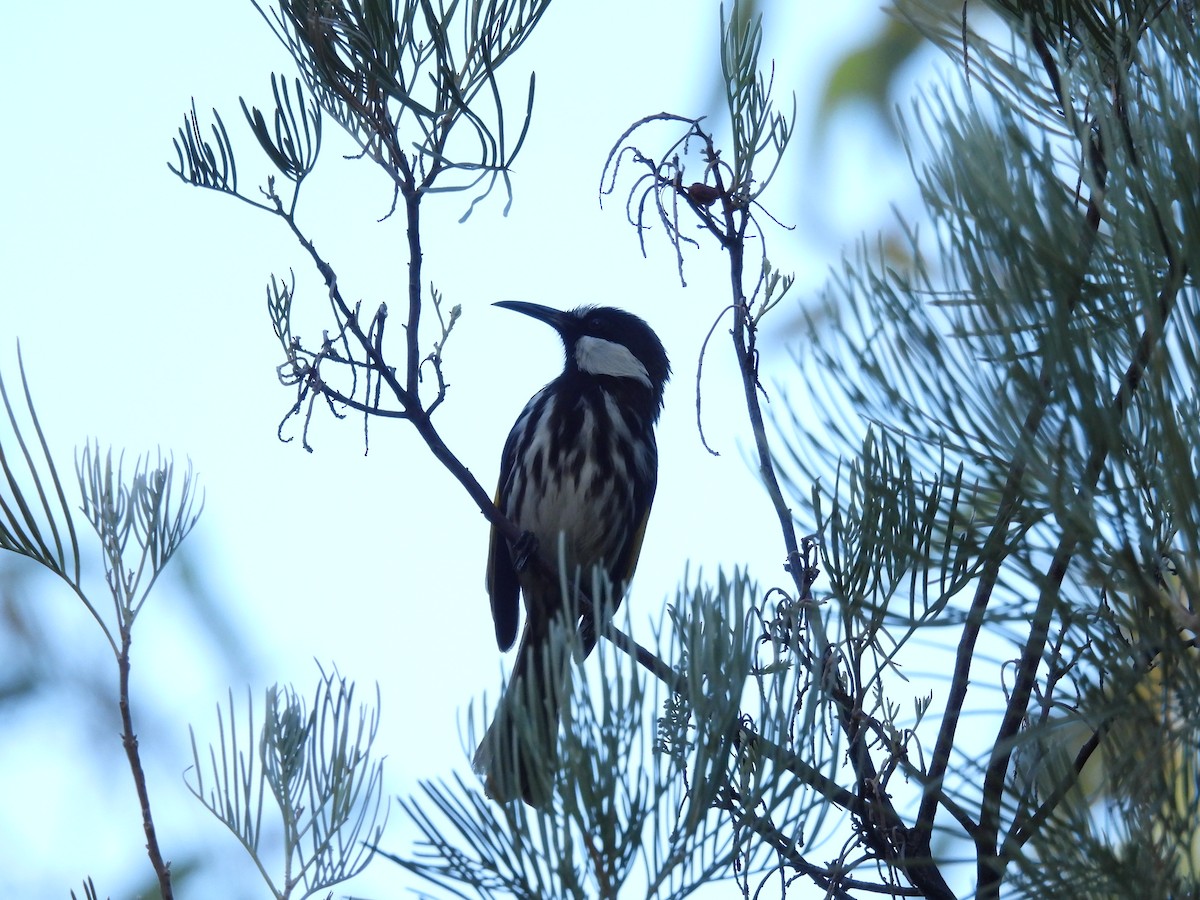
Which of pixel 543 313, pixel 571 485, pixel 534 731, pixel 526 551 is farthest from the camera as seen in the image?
pixel 543 313

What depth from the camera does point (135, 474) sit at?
1.66m

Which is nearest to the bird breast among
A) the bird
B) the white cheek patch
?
the bird

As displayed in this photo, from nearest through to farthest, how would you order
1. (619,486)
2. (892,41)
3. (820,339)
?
1. (820,339)
2. (892,41)
3. (619,486)

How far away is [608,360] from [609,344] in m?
0.09

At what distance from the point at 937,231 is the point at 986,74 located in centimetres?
25

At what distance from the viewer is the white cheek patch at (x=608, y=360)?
452 centimetres

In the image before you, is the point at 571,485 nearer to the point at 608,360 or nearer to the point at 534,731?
the point at 608,360

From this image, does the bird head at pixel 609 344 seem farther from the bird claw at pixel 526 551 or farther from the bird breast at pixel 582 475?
the bird claw at pixel 526 551

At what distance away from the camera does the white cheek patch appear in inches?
178

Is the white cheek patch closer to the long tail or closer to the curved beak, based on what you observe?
the curved beak

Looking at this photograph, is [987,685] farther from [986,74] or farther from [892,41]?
[892,41]

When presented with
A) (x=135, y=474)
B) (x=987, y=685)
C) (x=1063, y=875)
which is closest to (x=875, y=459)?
(x=987, y=685)

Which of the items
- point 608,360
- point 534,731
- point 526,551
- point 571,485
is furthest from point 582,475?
point 534,731

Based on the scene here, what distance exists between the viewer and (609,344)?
463 centimetres
